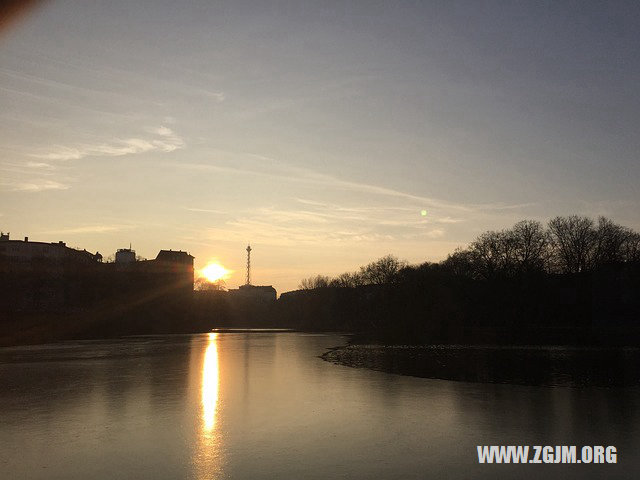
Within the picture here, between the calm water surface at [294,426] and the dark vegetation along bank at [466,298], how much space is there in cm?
4852

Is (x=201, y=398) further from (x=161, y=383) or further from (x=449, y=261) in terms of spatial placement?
(x=449, y=261)

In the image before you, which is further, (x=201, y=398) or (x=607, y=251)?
(x=607, y=251)

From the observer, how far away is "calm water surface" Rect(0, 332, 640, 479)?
431 inches

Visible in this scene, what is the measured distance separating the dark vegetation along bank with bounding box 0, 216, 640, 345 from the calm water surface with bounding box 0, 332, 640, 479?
48.5 meters

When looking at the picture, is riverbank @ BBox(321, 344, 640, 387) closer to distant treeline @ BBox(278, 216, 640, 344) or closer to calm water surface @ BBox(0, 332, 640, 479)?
calm water surface @ BBox(0, 332, 640, 479)

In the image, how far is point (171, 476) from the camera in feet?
33.9

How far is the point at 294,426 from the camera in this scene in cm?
1505

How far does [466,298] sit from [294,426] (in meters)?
84.8

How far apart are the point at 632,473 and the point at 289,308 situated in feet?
543

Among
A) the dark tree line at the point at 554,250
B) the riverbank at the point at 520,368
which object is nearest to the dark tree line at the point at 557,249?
the dark tree line at the point at 554,250

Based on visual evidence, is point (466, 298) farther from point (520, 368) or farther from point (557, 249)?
point (520, 368)

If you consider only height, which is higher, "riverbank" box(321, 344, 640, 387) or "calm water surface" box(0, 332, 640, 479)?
"calm water surface" box(0, 332, 640, 479)

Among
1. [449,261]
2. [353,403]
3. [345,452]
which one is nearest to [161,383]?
[353,403]

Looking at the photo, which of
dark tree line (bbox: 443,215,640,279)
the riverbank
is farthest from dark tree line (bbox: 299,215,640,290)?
the riverbank
